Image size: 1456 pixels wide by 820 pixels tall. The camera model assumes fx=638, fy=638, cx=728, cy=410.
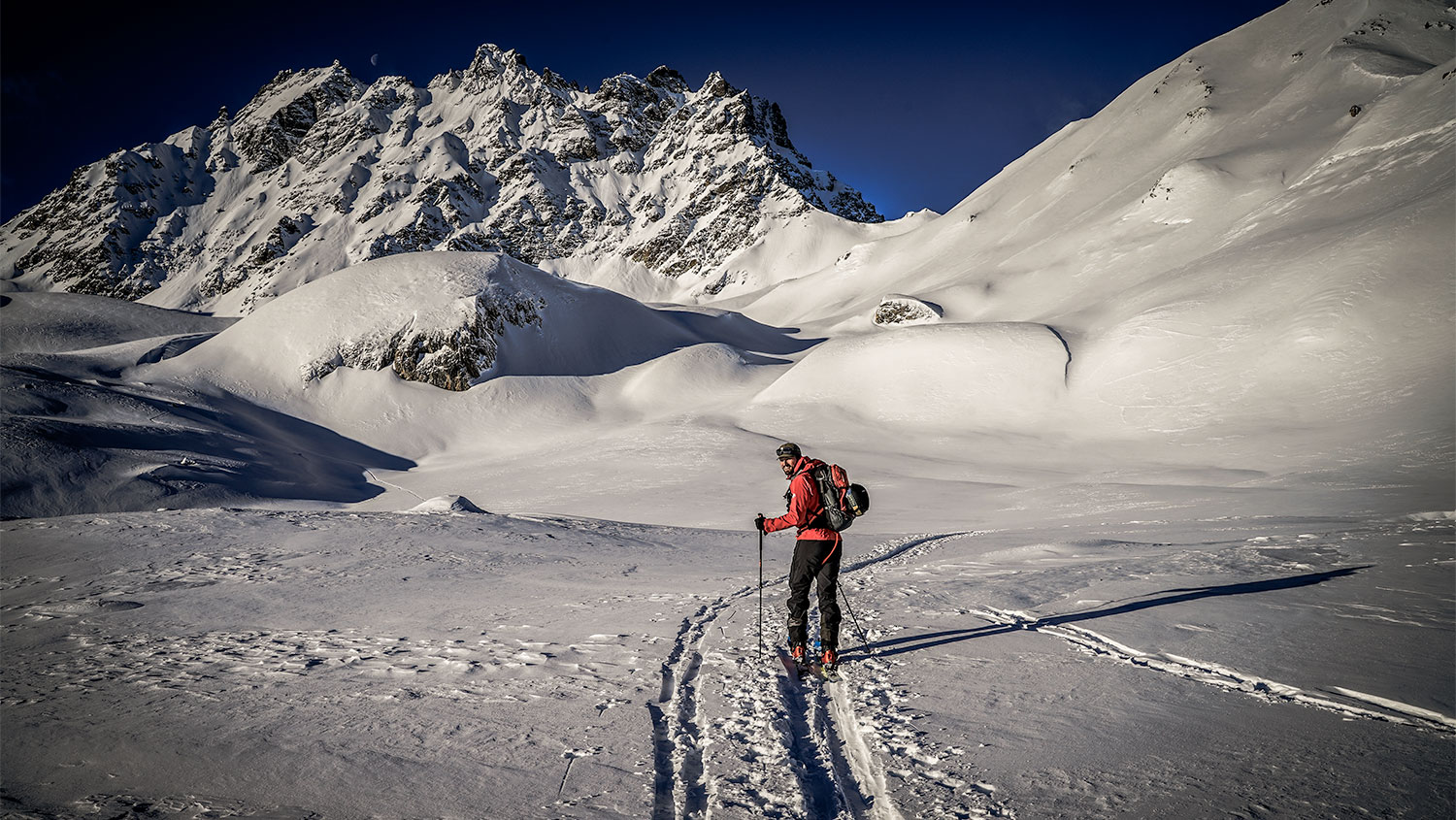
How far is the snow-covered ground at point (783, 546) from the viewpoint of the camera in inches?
147

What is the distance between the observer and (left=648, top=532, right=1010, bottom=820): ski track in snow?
344 centimetres

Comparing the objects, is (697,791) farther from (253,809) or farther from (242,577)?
(242,577)

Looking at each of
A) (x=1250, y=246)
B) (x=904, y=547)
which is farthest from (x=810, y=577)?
(x=1250, y=246)

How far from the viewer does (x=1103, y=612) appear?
7074mm

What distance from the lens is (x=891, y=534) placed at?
15.3m

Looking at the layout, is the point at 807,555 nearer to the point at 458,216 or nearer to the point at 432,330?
the point at 432,330

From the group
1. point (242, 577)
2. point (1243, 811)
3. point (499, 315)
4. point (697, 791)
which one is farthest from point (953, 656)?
point (499, 315)

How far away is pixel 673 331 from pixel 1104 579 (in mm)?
52432

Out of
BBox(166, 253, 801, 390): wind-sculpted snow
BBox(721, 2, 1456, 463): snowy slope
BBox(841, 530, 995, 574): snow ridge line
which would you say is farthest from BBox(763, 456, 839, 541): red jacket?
BBox(166, 253, 801, 390): wind-sculpted snow

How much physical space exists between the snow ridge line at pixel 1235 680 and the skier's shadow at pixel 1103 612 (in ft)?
0.92

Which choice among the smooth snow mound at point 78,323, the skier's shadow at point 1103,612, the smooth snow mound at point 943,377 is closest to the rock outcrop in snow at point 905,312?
the smooth snow mound at point 943,377

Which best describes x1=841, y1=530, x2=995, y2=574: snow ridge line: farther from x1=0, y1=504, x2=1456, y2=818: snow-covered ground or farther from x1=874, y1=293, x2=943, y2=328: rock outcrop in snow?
x1=874, y1=293, x2=943, y2=328: rock outcrop in snow

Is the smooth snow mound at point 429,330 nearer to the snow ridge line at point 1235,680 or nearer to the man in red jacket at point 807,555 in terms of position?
the man in red jacket at point 807,555

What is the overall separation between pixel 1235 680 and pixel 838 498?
328 cm
